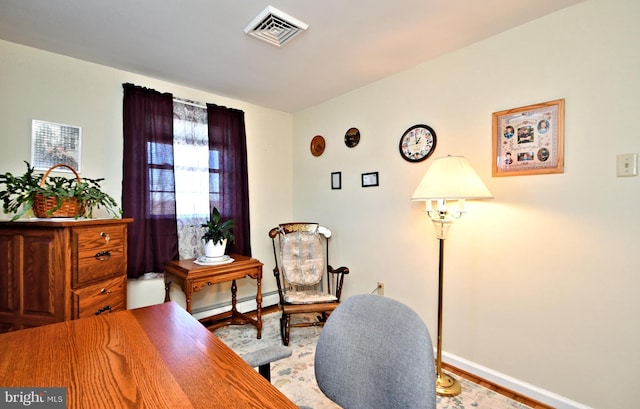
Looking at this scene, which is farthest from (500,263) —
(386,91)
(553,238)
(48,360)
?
(48,360)

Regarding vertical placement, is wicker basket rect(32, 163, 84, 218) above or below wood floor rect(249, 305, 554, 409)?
above

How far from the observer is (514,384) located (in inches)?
74.9

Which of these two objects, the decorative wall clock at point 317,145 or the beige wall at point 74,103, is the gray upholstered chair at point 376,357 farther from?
the decorative wall clock at point 317,145

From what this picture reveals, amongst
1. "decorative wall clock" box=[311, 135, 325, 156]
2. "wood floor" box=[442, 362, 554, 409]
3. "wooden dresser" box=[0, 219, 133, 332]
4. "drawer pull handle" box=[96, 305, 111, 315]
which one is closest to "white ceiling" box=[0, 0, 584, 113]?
"decorative wall clock" box=[311, 135, 325, 156]

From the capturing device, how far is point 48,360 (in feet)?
2.83

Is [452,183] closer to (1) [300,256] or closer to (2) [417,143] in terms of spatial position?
(2) [417,143]

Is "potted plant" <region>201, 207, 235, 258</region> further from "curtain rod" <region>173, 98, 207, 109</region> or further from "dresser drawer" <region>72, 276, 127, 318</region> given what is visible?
"curtain rod" <region>173, 98, 207, 109</region>

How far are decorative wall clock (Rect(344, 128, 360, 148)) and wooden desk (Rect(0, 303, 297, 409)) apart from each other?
228 centimetres

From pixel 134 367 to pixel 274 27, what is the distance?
1.94 meters

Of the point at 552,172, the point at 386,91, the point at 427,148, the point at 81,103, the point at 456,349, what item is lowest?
the point at 456,349

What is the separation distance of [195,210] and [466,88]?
2615mm

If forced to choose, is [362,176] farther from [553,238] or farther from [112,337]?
[112,337]

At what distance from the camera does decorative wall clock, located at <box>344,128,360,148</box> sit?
2.92 metres
